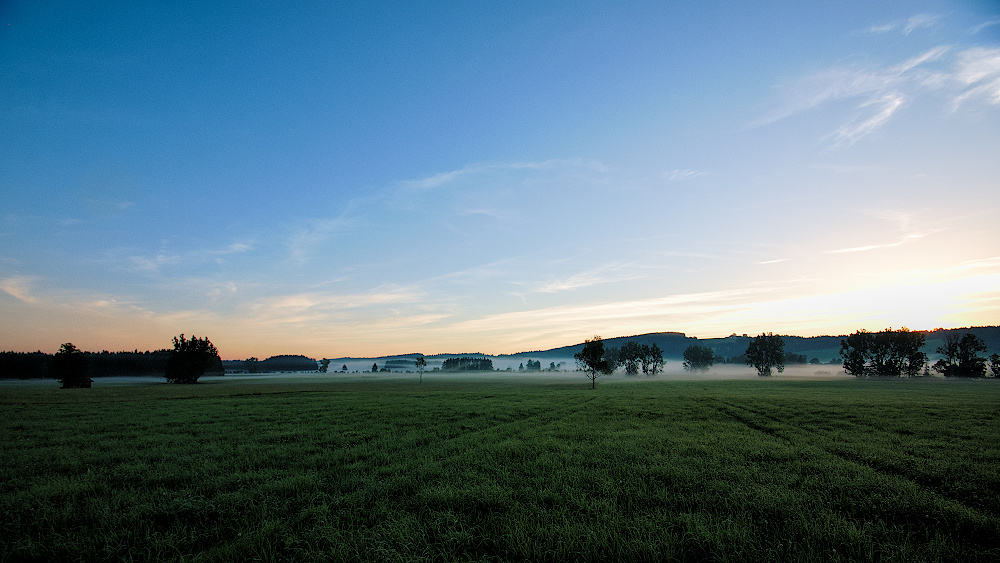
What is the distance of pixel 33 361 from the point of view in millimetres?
171625

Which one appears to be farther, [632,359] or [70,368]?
[632,359]

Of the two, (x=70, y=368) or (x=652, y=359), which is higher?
(x=70, y=368)

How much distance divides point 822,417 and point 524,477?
2548 centimetres

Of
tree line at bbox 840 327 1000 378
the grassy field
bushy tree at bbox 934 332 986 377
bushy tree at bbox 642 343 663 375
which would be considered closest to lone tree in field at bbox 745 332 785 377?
tree line at bbox 840 327 1000 378

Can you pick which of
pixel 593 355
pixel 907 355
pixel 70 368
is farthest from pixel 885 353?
pixel 70 368

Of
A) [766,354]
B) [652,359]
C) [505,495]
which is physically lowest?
[652,359]

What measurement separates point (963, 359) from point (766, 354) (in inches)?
2134

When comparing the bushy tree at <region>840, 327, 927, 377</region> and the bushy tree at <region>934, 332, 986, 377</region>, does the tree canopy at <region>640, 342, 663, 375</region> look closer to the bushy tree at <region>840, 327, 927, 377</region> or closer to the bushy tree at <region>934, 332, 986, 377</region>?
the bushy tree at <region>840, 327, 927, 377</region>

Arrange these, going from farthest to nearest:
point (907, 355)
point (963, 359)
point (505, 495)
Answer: point (907, 355) → point (963, 359) → point (505, 495)

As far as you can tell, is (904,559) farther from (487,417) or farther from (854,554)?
(487,417)

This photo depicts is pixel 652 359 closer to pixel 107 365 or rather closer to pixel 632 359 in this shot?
pixel 632 359

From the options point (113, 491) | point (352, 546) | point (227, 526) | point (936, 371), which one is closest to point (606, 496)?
point (352, 546)

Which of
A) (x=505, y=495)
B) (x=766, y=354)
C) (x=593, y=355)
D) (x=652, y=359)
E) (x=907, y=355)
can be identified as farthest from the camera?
(x=652, y=359)

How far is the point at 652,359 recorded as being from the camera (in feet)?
612
